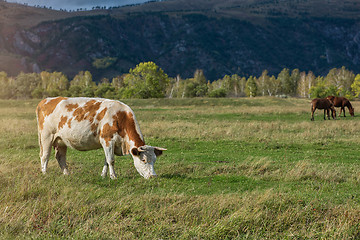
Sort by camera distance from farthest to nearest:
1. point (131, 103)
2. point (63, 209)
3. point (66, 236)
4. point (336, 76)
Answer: point (336, 76) < point (131, 103) < point (63, 209) < point (66, 236)

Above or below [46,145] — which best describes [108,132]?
above

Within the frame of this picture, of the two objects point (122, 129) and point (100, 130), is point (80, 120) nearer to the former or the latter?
point (100, 130)

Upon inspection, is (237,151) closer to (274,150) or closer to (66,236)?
(274,150)

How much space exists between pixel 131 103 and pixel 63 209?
5742cm

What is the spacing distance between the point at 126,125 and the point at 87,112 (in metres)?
1.43

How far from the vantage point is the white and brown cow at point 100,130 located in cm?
1104

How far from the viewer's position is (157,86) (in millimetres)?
91500

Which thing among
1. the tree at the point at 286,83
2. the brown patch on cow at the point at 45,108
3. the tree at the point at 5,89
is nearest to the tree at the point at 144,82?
the brown patch on cow at the point at 45,108

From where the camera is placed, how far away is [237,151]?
61.5 feet

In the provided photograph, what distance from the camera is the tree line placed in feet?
299

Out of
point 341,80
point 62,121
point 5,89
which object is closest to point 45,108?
point 62,121

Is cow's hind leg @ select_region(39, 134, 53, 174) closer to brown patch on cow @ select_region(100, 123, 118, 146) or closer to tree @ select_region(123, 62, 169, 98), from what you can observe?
brown patch on cow @ select_region(100, 123, 118, 146)

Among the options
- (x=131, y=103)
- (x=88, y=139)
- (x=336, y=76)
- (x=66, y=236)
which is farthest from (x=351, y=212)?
(x=336, y=76)

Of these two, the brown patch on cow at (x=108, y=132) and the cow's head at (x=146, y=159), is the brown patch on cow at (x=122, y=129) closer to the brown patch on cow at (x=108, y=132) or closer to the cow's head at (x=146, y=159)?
the brown patch on cow at (x=108, y=132)
